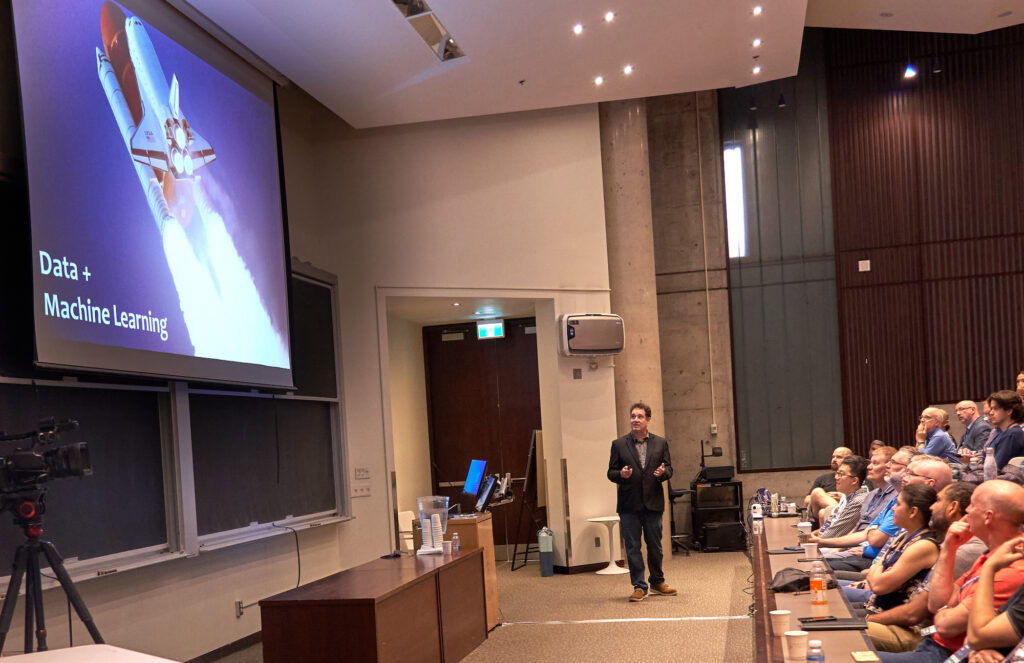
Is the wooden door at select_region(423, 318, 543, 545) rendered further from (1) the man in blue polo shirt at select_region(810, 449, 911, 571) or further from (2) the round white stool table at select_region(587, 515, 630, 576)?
(1) the man in blue polo shirt at select_region(810, 449, 911, 571)

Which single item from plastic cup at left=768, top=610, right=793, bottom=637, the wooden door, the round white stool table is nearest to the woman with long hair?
plastic cup at left=768, top=610, right=793, bottom=637

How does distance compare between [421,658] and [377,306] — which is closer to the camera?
[421,658]

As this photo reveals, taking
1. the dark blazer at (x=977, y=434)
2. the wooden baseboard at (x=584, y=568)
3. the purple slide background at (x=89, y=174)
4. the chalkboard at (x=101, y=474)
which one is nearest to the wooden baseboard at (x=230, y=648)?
the chalkboard at (x=101, y=474)

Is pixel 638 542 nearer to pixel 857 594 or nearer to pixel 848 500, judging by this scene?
pixel 848 500

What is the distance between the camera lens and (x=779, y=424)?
459 inches

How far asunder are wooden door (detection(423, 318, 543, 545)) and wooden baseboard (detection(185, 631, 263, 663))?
4.49 meters

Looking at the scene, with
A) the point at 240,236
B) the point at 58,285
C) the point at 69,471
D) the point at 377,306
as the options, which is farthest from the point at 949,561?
the point at 377,306

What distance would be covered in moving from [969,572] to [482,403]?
27.1 feet

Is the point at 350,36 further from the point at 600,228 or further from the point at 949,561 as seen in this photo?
the point at 949,561

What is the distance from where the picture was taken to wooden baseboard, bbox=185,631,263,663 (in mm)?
6133

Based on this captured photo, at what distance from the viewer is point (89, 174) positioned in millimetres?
4734

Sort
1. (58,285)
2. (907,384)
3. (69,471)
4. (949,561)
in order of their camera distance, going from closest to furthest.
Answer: (949,561) < (69,471) < (58,285) < (907,384)

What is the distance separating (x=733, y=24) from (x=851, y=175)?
4.44m

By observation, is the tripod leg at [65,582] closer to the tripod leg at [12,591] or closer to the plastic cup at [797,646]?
the tripod leg at [12,591]
